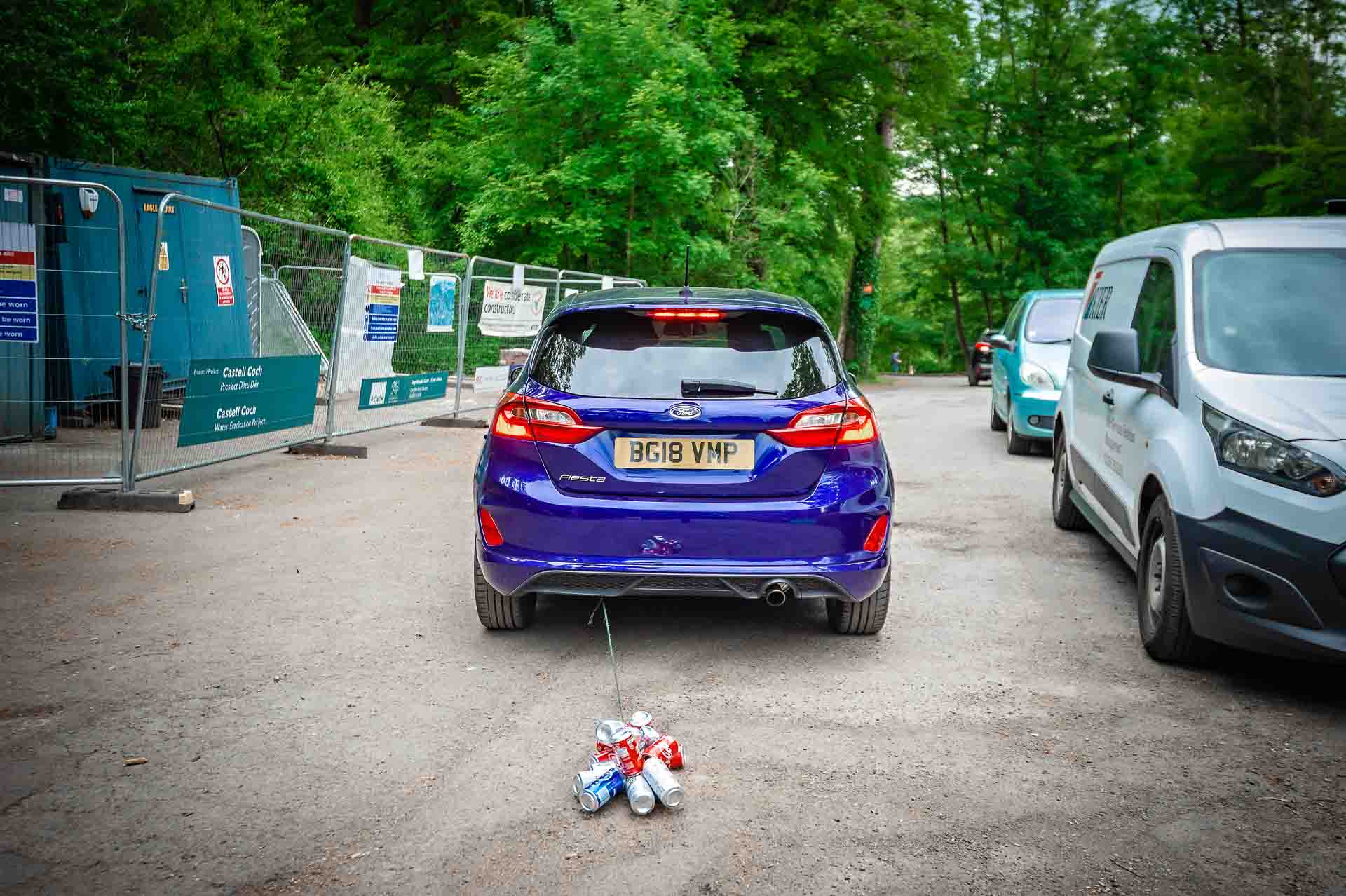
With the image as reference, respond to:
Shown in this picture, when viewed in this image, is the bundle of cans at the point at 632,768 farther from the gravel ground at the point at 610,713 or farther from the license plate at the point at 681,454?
the license plate at the point at 681,454

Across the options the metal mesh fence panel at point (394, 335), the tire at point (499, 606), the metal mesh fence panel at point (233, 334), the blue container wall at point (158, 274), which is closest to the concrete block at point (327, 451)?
the metal mesh fence panel at point (233, 334)

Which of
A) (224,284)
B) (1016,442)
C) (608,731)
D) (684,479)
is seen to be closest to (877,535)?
(684,479)

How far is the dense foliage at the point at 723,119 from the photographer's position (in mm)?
21453

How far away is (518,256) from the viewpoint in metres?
23.1

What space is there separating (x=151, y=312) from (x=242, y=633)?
3.91m

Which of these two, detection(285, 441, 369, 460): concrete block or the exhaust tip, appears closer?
the exhaust tip

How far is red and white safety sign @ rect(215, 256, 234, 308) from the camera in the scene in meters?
14.7

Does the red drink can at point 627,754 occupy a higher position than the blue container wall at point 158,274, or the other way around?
the blue container wall at point 158,274

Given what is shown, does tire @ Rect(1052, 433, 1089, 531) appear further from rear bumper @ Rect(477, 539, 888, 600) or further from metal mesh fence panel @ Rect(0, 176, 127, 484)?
metal mesh fence panel @ Rect(0, 176, 127, 484)

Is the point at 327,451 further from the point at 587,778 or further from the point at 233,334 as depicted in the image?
the point at 587,778

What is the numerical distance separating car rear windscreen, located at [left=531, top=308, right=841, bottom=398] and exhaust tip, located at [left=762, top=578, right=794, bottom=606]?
0.79 m

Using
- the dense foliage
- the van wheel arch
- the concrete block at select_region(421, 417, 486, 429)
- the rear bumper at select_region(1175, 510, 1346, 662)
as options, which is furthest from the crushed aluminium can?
the dense foliage

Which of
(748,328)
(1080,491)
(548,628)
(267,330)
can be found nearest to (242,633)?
(548,628)

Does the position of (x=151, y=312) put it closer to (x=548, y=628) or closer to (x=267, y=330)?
(x=267, y=330)
